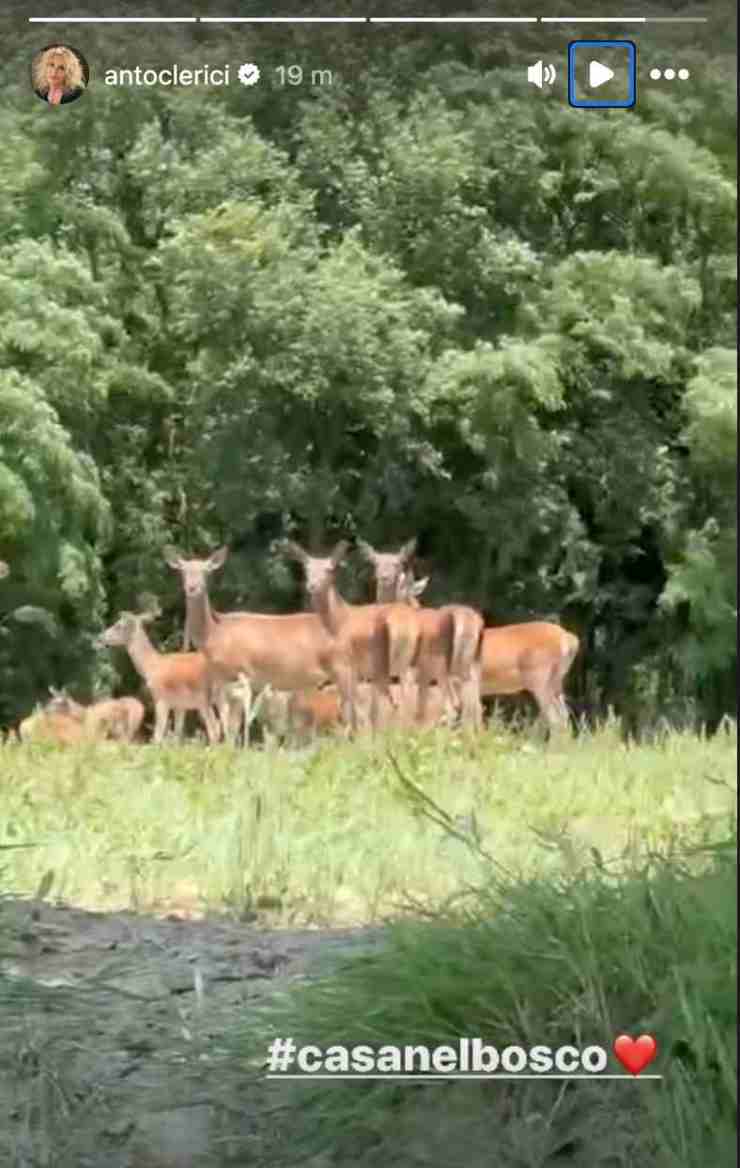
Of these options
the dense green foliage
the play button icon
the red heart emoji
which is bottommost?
the red heart emoji

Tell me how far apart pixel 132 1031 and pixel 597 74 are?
3.38 ft

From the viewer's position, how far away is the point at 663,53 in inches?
107

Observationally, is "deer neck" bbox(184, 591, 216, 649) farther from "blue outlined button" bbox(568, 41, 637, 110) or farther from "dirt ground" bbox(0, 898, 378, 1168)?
"blue outlined button" bbox(568, 41, 637, 110)

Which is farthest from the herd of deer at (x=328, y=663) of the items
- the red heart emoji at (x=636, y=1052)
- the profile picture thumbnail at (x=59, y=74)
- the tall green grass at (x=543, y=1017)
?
the profile picture thumbnail at (x=59, y=74)

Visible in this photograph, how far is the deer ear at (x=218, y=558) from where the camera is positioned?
2805 mm

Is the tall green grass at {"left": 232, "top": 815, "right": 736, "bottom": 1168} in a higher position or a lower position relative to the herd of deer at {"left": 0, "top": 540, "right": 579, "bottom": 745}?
lower

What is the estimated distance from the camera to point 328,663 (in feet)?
9.32

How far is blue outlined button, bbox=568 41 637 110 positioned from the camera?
2.72 meters

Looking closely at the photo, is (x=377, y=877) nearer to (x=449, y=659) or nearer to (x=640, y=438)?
(x=449, y=659)

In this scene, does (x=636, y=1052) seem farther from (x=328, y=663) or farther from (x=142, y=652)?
(x=142, y=652)

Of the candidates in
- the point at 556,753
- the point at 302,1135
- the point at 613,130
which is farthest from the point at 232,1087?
the point at 613,130

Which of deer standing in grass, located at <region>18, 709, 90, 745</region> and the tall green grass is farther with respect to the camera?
deer standing in grass, located at <region>18, 709, 90, 745</region>

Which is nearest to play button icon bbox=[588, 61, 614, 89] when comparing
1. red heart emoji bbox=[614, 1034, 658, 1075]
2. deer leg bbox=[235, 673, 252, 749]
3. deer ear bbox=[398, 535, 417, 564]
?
deer ear bbox=[398, 535, 417, 564]

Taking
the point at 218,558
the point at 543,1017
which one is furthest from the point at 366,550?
the point at 543,1017
